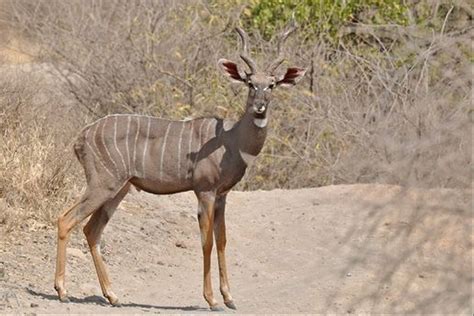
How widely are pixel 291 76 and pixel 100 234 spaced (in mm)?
1915

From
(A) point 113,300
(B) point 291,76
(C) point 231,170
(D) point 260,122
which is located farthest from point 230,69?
(A) point 113,300

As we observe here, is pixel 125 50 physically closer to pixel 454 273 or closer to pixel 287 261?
pixel 287 261

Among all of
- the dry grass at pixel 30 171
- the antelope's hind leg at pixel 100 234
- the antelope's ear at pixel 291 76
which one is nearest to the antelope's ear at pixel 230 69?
the antelope's ear at pixel 291 76

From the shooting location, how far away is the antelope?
978 centimetres

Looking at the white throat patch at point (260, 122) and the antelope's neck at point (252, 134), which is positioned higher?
the white throat patch at point (260, 122)

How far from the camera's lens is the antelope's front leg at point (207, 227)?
977 cm

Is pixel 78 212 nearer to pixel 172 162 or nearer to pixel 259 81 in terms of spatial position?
pixel 172 162

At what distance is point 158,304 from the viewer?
10133 millimetres

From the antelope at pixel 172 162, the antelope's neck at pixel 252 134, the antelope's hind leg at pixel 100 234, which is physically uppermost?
the antelope's neck at pixel 252 134

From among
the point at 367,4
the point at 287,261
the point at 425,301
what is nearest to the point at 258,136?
the point at 287,261

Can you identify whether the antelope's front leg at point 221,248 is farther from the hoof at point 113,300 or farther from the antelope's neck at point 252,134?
the hoof at point 113,300

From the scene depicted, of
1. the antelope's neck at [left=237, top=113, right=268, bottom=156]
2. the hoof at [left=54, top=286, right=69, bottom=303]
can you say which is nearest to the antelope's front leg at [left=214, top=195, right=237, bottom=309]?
the antelope's neck at [left=237, top=113, right=268, bottom=156]

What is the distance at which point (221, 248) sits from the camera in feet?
33.1

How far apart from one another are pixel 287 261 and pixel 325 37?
5369 millimetres
